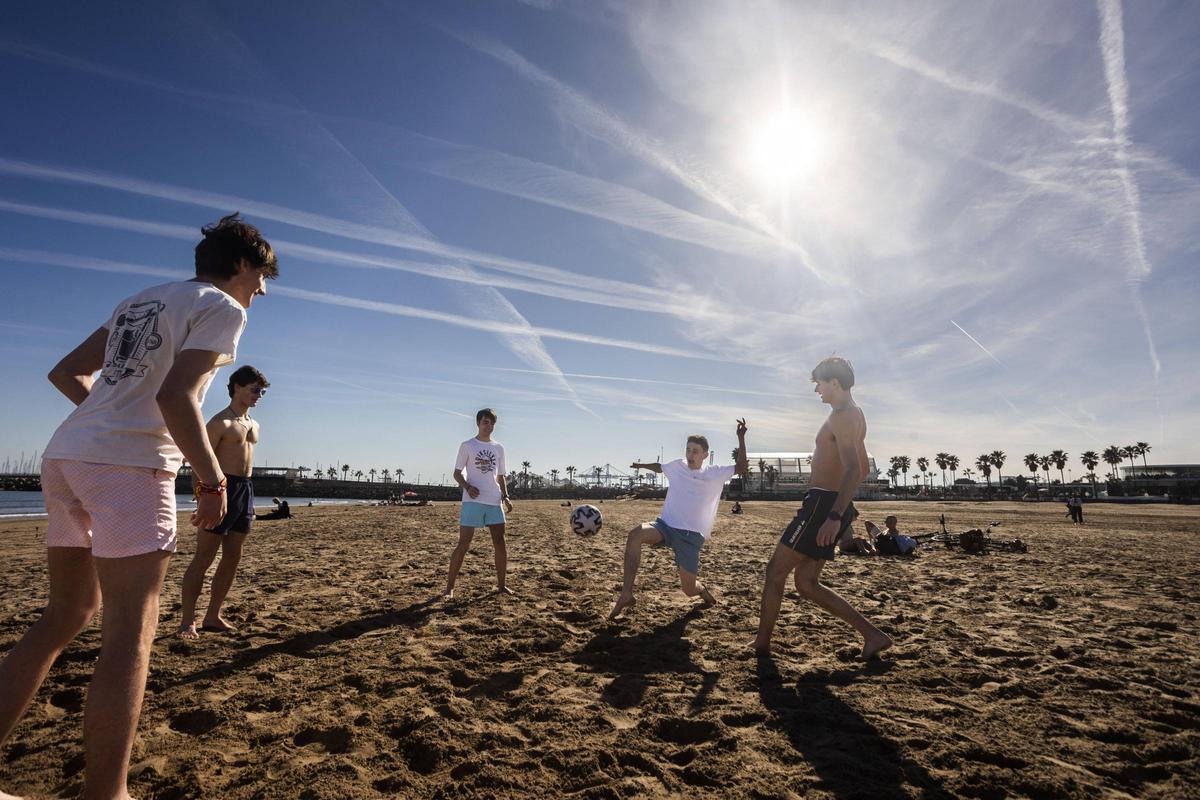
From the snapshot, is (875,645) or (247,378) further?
(247,378)

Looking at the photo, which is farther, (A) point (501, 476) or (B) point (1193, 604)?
(A) point (501, 476)

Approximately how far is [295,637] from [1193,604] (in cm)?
939

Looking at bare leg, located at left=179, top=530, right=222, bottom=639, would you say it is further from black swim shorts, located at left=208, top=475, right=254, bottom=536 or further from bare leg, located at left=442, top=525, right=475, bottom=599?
bare leg, located at left=442, top=525, right=475, bottom=599

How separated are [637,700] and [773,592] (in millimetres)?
1567

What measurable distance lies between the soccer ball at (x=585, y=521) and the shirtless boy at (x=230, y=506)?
391cm

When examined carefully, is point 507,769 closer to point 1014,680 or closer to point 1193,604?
point 1014,680

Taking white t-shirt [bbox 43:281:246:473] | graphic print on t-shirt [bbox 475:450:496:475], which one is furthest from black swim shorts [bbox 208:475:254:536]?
white t-shirt [bbox 43:281:246:473]

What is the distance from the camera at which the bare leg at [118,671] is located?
1862 mm

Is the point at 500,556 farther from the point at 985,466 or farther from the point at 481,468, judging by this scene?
the point at 985,466

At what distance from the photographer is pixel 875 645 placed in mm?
4293

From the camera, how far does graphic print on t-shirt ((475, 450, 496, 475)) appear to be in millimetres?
6688

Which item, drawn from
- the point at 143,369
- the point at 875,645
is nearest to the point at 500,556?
the point at 875,645

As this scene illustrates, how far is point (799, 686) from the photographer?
3762mm

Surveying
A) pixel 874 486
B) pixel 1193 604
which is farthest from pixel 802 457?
pixel 1193 604
